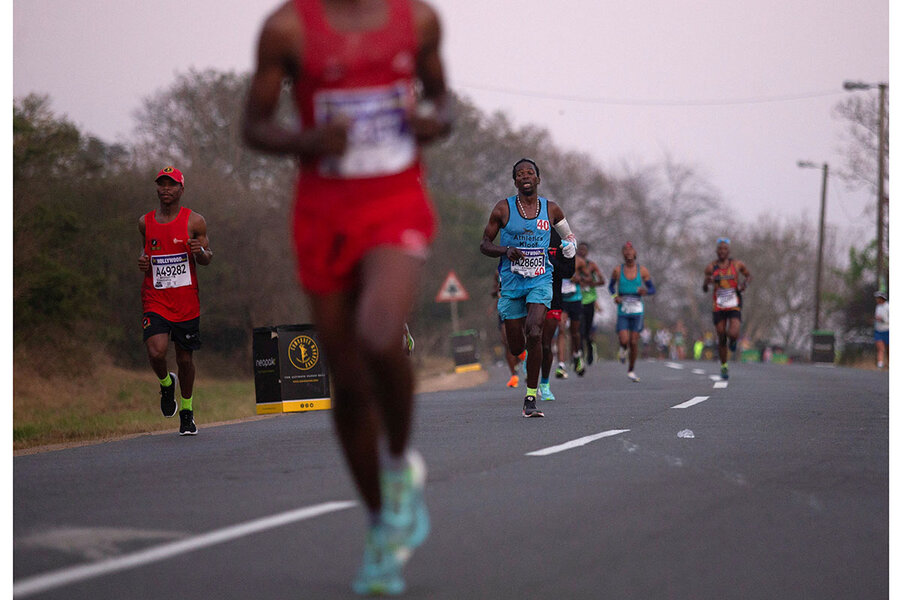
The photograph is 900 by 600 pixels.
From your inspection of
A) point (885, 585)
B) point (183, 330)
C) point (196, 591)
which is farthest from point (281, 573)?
point (183, 330)

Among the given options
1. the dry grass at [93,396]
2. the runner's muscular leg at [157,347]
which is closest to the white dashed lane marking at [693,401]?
the runner's muscular leg at [157,347]

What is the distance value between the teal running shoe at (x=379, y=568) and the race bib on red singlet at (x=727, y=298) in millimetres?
16154

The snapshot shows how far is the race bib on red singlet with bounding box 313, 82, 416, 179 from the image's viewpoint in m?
4.38

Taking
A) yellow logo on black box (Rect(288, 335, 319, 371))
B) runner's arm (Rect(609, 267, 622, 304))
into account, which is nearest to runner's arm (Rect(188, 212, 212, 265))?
yellow logo on black box (Rect(288, 335, 319, 371))

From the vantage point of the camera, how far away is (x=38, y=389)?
2917cm

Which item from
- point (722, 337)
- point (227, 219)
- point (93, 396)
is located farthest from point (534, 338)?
point (227, 219)

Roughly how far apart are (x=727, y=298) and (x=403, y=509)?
1621 centimetres

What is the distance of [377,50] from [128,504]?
272 centimetres

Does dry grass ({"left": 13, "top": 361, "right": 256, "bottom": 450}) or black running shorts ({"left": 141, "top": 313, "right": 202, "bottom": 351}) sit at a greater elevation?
black running shorts ({"left": 141, "top": 313, "right": 202, "bottom": 351})

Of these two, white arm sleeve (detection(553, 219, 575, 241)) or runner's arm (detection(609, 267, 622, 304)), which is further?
runner's arm (detection(609, 267, 622, 304))

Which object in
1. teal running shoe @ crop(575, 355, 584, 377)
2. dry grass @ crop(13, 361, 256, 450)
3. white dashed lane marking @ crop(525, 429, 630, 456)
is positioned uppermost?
white dashed lane marking @ crop(525, 429, 630, 456)

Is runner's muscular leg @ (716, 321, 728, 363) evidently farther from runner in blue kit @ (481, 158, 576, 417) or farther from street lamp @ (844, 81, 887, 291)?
street lamp @ (844, 81, 887, 291)

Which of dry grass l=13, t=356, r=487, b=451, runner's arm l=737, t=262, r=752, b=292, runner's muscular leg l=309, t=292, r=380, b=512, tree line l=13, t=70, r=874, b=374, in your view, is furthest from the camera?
tree line l=13, t=70, r=874, b=374

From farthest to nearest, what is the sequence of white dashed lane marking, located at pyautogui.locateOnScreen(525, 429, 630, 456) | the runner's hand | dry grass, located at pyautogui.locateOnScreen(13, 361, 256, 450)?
dry grass, located at pyautogui.locateOnScreen(13, 361, 256, 450) → the runner's hand → white dashed lane marking, located at pyautogui.locateOnScreen(525, 429, 630, 456)
